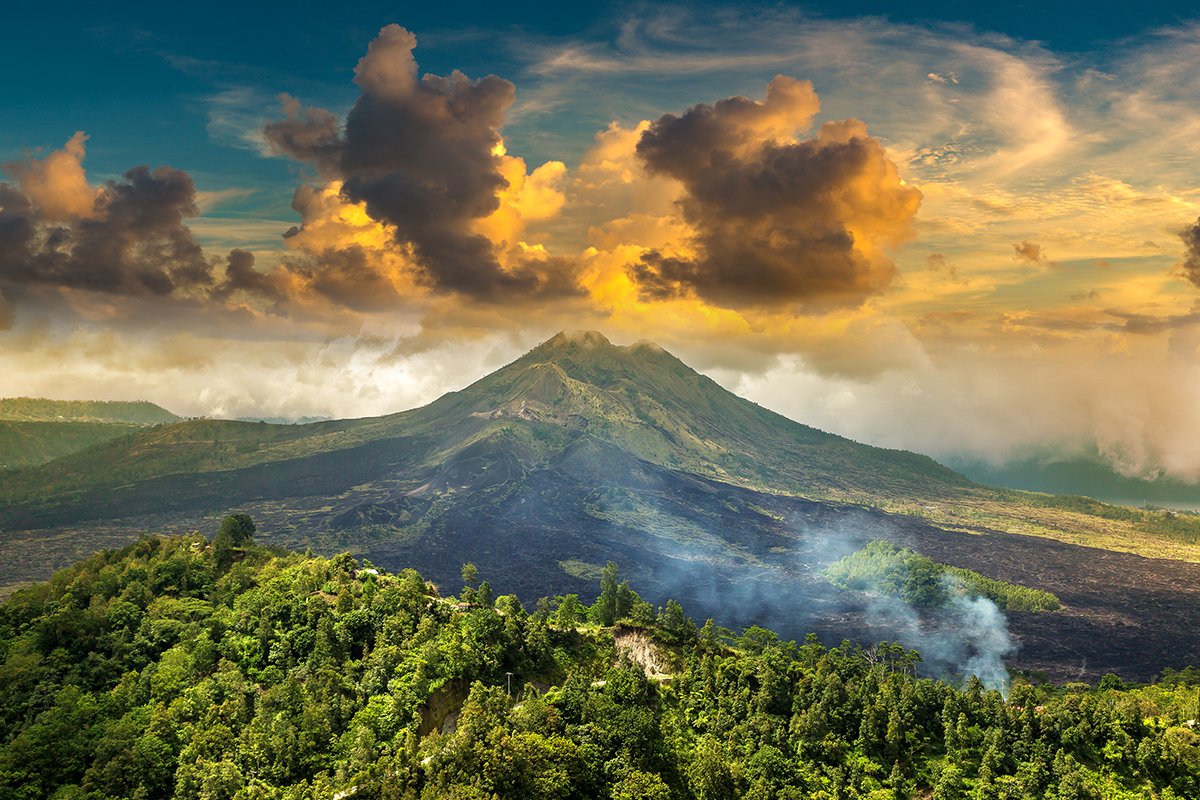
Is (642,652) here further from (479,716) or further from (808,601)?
(808,601)

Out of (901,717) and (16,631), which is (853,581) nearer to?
(901,717)

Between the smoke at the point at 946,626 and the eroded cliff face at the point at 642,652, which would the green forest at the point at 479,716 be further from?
the smoke at the point at 946,626

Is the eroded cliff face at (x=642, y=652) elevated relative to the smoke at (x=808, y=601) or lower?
elevated

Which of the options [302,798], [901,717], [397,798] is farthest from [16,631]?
[901,717]

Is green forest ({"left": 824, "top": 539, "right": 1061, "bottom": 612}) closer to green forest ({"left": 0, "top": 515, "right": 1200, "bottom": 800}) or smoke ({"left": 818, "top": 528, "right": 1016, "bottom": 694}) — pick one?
smoke ({"left": 818, "top": 528, "right": 1016, "bottom": 694})

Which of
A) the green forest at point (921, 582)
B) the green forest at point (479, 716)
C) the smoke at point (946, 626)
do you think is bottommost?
the smoke at point (946, 626)

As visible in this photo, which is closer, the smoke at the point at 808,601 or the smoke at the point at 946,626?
the smoke at the point at 946,626

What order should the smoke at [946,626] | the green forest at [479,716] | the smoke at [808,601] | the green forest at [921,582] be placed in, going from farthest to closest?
the green forest at [921,582] → the smoke at [808,601] → the smoke at [946,626] → the green forest at [479,716]

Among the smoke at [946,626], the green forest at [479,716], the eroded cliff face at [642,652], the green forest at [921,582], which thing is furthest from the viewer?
the green forest at [921,582]

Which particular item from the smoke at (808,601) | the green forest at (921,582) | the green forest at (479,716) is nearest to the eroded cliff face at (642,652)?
the green forest at (479,716)
